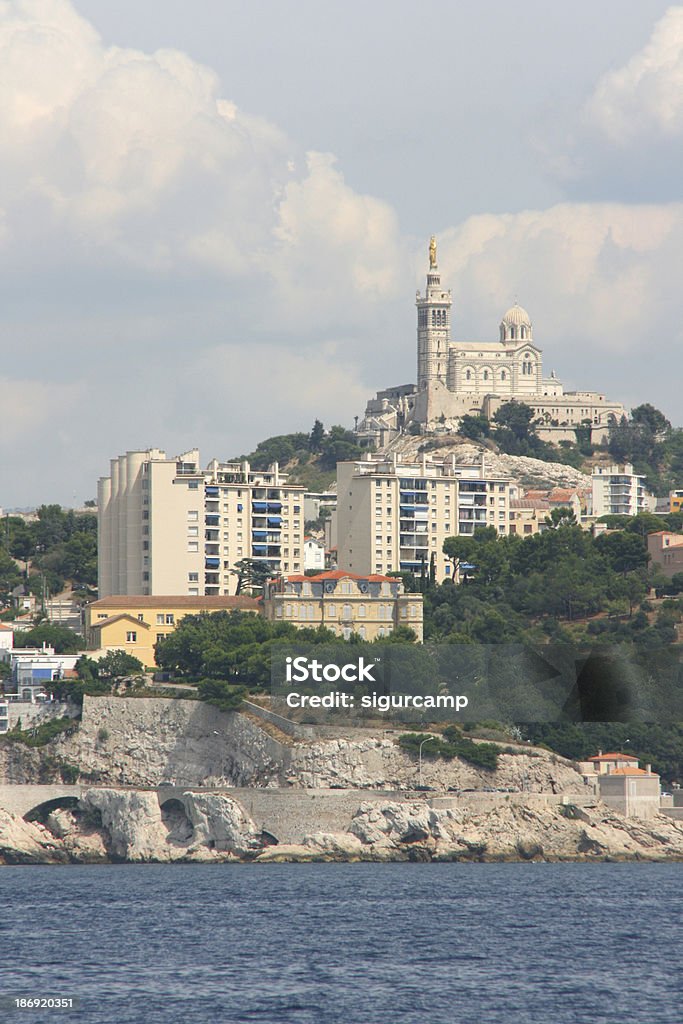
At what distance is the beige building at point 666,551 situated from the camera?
13050 centimetres

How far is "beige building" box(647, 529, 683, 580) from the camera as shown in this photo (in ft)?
428

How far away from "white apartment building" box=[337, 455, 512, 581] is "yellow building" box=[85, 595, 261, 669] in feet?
64.8

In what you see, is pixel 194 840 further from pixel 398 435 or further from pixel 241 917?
pixel 398 435

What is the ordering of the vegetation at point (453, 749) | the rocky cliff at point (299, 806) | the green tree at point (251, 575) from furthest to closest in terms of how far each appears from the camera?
the green tree at point (251, 575) < the vegetation at point (453, 749) < the rocky cliff at point (299, 806)

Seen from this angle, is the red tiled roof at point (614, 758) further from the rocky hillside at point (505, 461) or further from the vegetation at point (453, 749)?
the rocky hillside at point (505, 461)

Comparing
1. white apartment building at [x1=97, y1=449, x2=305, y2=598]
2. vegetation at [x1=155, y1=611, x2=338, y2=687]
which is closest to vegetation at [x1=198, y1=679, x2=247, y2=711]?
vegetation at [x1=155, y1=611, x2=338, y2=687]

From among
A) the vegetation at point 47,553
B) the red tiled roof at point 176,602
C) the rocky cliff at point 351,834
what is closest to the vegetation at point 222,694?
the rocky cliff at point 351,834

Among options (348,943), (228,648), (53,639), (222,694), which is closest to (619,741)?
(222,694)

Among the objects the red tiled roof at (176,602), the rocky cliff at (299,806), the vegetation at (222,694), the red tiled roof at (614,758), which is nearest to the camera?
the rocky cliff at (299,806)

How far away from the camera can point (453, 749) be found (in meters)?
94.8

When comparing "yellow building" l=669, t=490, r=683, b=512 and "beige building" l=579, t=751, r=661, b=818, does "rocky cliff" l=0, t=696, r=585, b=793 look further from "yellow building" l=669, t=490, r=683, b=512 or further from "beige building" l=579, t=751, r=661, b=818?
"yellow building" l=669, t=490, r=683, b=512

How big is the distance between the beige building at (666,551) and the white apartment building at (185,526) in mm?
22911

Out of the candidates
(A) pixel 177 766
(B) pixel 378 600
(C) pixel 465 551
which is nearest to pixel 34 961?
(A) pixel 177 766

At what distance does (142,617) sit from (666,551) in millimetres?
36660
